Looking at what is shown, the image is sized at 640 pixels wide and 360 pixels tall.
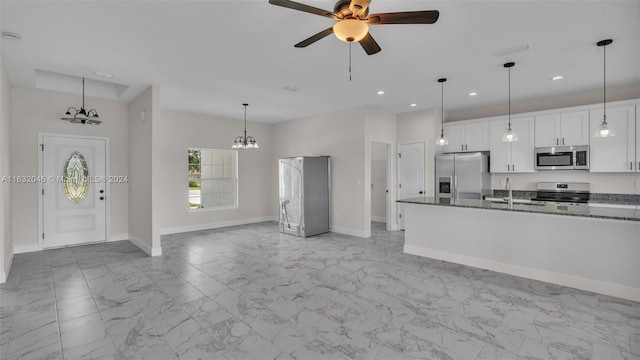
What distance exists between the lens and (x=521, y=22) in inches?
112

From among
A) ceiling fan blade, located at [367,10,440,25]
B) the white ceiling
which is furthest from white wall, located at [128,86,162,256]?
ceiling fan blade, located at [367,10,440,25]

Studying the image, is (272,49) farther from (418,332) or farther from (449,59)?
(418,332)

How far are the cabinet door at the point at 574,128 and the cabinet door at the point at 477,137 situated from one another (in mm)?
1186

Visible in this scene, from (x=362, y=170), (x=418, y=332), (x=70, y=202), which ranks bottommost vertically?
(x=418, y=332)

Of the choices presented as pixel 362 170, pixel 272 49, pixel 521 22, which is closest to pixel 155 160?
pixel 272 49

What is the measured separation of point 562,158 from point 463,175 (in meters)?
1.58

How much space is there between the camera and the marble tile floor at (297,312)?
231 cm

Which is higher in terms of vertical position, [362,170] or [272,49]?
[272,49]

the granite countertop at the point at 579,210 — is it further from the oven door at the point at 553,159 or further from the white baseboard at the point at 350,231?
the white baseboard at the point at 350,231

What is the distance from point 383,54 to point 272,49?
4.28ft

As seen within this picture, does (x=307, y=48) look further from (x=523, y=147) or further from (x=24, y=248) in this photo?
(x=24, y=248)

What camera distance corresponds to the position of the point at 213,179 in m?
7.43

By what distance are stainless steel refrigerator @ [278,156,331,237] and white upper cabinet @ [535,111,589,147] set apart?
4.07 meters

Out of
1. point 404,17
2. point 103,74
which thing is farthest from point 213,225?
point 404,17
